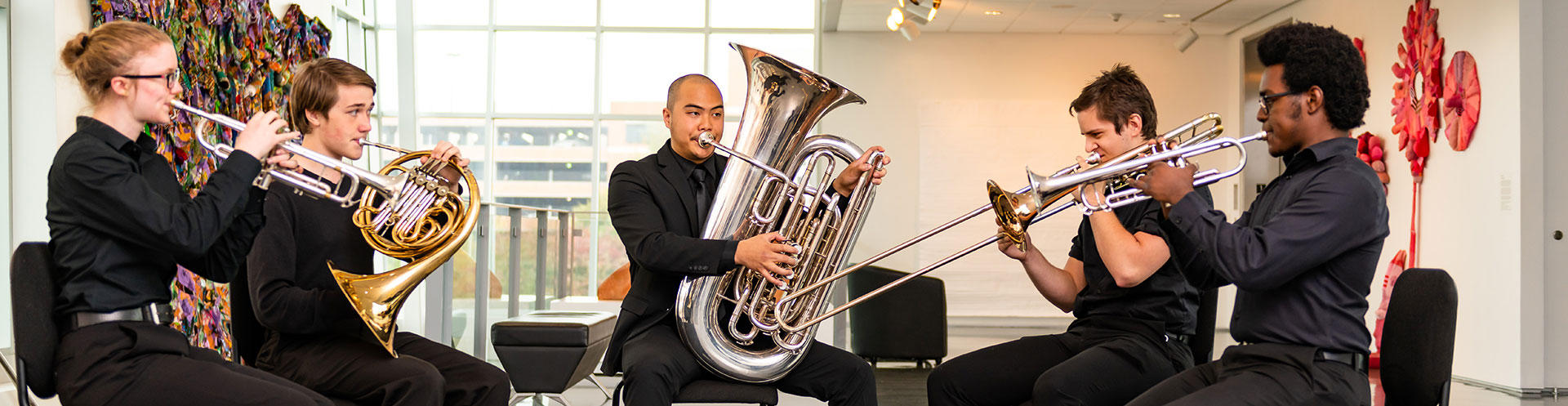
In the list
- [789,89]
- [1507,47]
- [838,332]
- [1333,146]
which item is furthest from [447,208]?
[1507,47]

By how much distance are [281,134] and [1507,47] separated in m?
5.92

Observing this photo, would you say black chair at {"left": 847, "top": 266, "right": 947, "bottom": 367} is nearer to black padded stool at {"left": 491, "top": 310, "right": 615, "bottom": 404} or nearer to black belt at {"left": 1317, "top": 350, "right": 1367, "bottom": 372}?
black padded stool at {"left": 491, "top": 310, "right": 615, "bottom": 404}

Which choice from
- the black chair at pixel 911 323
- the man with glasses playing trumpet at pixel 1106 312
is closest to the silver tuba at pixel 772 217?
the man with glasses playing trumpet at pixel 1106 312

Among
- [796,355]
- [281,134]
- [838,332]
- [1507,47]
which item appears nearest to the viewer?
[281,134]

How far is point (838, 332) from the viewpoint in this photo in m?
6.63

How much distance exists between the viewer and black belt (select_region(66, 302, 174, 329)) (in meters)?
1.91

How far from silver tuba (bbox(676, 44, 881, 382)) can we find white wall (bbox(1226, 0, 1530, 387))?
15.0 feet

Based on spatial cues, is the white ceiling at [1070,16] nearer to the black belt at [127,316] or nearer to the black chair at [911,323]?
the black chair at [911,323]

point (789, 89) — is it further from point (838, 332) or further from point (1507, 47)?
point (1507, 47)

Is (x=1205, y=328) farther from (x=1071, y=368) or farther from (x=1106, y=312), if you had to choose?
(x=1071, y=368)

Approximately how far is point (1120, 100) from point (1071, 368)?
67cm

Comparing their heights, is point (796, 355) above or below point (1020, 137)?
below

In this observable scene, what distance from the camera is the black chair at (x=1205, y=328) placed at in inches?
107

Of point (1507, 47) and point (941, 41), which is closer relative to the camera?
point (1507, 47)
